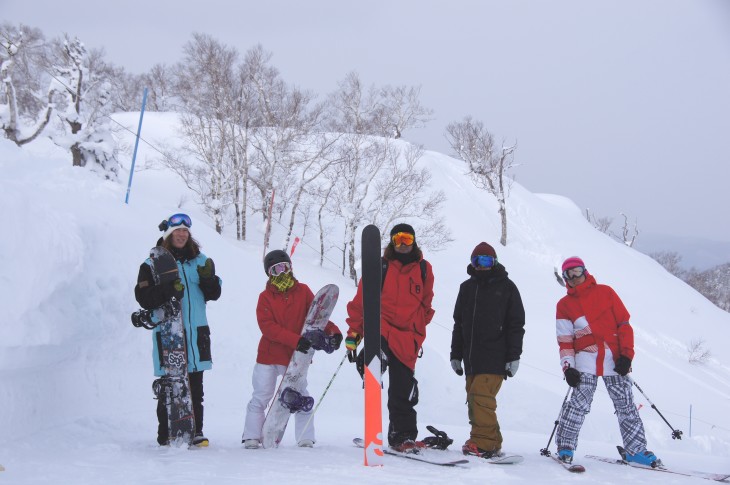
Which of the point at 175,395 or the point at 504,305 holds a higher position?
the point at 504,305

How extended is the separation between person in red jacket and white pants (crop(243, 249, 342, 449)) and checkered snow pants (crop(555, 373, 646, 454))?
6.60ft

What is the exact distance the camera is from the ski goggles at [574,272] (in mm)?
4695

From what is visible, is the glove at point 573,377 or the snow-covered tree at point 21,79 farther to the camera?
the snow-covered tree at point 21,79

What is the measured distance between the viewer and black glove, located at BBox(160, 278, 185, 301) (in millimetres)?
4293

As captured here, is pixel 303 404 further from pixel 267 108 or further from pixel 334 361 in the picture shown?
pixel 267 108

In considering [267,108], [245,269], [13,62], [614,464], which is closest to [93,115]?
[13,62]

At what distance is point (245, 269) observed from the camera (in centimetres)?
1063

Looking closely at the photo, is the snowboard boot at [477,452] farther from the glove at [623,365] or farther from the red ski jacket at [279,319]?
the red ski jacket at [279,319]

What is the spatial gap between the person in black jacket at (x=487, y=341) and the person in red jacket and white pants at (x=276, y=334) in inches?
44.8

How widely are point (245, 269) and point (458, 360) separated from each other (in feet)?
21.8

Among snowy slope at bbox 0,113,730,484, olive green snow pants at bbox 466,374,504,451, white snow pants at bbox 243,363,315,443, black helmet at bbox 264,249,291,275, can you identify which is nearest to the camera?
snowy slope at bbox 0,113,730,484

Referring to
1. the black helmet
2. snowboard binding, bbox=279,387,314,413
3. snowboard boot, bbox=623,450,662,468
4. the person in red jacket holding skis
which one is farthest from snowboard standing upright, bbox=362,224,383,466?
snowboard boot, bbox=623,450,662,468

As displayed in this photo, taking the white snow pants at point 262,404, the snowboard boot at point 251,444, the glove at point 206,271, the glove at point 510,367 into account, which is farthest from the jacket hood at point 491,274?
the snowboard boot at point 251,444

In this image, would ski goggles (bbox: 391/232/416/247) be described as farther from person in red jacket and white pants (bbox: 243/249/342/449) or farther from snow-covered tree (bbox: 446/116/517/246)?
snow-covered tree (bbox: 446/116/517/246)
